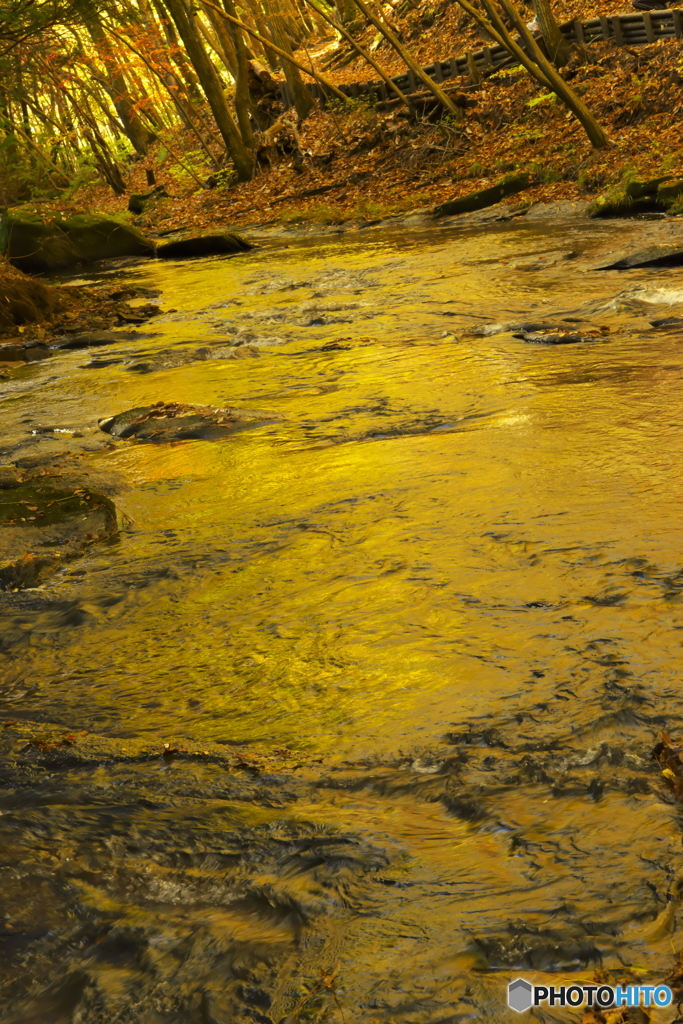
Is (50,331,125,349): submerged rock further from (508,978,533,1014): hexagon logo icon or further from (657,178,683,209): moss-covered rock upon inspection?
(508,978,533,1014): hexagon logo icon

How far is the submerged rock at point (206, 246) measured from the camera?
21.1 m

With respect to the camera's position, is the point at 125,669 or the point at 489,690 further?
the point at 125,669

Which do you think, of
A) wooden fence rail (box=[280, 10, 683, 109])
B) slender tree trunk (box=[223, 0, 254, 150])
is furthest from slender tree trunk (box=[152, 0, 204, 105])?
wooden fence rail (box=[280, 10, 683, 109])

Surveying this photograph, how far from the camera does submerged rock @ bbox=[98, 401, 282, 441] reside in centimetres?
707

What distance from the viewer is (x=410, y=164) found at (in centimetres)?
2320

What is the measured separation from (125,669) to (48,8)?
836cm

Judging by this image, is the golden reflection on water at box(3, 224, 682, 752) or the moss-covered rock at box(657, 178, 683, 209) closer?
the golden reflection on water at box(3, 224, 682, 752)

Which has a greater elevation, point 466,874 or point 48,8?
point 48,8

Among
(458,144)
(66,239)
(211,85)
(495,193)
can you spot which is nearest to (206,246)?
(66,239)

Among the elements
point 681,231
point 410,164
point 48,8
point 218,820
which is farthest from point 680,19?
point 218,820

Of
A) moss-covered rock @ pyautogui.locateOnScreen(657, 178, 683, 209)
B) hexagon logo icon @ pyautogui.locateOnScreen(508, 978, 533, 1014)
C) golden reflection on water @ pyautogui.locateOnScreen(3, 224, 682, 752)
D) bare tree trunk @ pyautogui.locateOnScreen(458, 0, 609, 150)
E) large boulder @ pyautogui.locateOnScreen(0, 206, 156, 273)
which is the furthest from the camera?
large boulder @ pyautogui.locateOnScreen(0, 206, 156, 273)

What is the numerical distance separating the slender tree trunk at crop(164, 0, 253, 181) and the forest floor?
68 centimetres

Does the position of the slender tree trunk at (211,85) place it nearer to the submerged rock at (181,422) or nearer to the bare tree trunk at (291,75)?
the bare tree trunk at (291,75)

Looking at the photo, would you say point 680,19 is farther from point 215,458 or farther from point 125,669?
point 125,669
